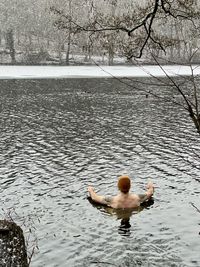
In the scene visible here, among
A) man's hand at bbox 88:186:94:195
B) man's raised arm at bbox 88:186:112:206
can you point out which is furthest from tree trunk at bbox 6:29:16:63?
man's raised arm at bbox 88:186:112:206

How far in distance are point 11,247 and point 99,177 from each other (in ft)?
43.2

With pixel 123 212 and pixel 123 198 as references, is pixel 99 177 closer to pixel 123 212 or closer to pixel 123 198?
pixel 123 198

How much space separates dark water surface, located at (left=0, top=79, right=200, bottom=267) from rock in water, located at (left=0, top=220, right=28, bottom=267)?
2798 millimetres

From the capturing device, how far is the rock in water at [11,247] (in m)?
11.5

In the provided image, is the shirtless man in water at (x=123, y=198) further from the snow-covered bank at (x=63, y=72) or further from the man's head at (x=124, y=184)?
the snow-covered bank at (x=63, y=72)

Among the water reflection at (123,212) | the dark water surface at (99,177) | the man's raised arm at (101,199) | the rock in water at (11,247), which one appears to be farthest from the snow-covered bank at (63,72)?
the rock in water at (11,247)

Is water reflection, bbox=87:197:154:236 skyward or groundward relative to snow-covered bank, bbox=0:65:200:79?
skyward

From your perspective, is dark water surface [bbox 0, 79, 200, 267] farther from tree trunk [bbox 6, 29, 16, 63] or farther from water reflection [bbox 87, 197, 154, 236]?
tree trunk [bbox 6, 29, 16, 63]

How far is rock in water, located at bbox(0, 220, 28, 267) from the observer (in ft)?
37.6

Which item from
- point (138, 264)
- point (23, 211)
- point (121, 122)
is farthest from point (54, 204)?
point (121, 122)

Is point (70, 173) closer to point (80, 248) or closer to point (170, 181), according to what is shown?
point (170, 181)

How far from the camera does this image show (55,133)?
36.3 meters

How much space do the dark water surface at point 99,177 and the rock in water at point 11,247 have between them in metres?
2.80

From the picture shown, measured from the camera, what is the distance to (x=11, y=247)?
1202 cm
